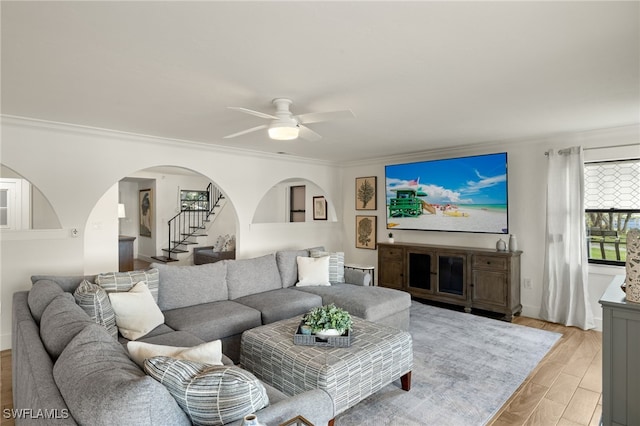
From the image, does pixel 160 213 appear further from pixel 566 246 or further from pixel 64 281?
pixel 566 246

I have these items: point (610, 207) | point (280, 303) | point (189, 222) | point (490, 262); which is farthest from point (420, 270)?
point (189, 222)

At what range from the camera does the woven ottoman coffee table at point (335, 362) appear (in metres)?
2.20

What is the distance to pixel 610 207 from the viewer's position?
13.5ft

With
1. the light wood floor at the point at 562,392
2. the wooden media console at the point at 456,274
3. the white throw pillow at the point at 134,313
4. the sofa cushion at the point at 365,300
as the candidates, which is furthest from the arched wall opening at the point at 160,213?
the light wood floor at the point at 562,392

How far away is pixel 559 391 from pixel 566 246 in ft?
7.03

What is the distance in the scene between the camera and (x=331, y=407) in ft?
5.13

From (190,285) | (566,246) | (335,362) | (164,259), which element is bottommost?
(164,259)

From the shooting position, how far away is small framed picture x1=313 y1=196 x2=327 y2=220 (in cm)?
831

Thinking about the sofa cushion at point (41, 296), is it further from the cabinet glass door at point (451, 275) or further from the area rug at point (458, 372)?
the cabinet glass door at point (451, 275)

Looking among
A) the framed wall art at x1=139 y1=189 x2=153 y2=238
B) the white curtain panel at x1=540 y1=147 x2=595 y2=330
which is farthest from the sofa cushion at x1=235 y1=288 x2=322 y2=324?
the framed wall art at x1=139 y1=189 x2=153 y2=238

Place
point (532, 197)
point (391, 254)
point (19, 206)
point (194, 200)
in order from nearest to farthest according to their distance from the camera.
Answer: point (532, 197) < point (391, 254) < point (19, 206) < point (194, 200)

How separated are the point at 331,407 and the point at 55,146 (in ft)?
12.9

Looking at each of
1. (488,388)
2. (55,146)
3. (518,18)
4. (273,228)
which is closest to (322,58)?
(518,18)

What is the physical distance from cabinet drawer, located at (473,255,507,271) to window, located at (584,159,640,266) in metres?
1.00
